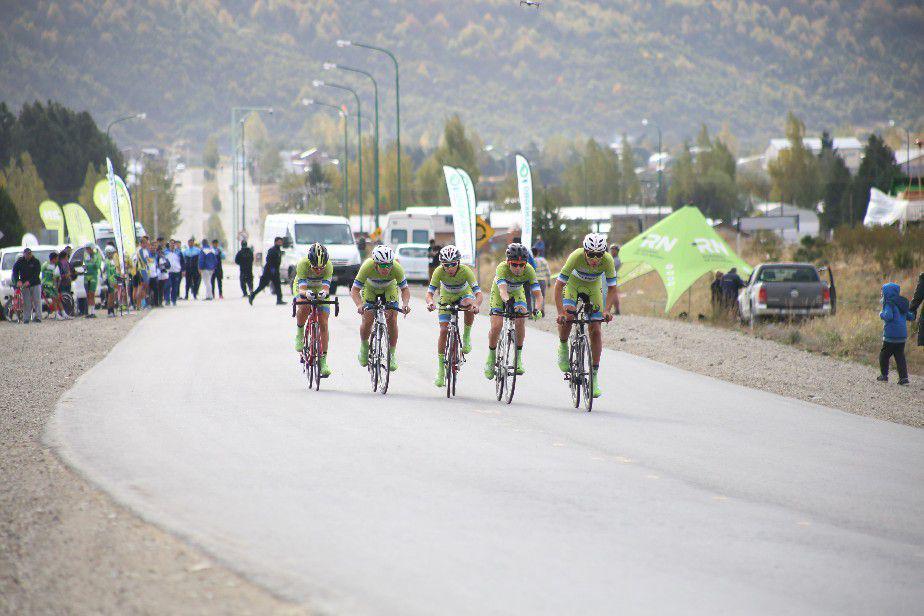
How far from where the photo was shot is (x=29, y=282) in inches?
1130

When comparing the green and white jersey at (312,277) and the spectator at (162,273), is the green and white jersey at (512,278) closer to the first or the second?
the green and white jersey at (312,277)

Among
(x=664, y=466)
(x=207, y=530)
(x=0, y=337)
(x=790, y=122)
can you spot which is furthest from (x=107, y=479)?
(x=790, y=122)

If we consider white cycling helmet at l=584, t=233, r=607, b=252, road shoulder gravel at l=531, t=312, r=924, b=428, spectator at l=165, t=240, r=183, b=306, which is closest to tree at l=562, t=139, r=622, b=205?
spectator at l=165, t=240, r=183, b=306

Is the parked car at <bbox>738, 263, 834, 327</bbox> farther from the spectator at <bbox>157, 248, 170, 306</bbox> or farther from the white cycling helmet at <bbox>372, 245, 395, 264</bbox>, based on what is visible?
the white cycling helmet at <bbox>372, 245, 395, 264</bbox>

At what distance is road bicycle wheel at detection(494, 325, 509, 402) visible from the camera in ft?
47.3

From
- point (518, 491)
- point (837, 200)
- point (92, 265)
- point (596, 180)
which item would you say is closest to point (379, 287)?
point (518, 491)

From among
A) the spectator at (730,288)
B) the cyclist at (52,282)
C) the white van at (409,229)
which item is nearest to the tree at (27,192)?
the white van at (409,229)

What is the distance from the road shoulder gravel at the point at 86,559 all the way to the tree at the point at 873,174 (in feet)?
278

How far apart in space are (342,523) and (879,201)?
72394 mm

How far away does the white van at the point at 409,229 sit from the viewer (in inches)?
2152

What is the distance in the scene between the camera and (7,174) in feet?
345

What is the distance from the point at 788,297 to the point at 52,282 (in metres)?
16.8

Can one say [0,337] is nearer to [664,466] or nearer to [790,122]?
[664,466]

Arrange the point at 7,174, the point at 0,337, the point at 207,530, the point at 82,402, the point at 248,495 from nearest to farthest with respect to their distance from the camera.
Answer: the point at 207,530 < the point at 248,495 < the point at 82,402 < the point at 0,337 < the point at 7,174
